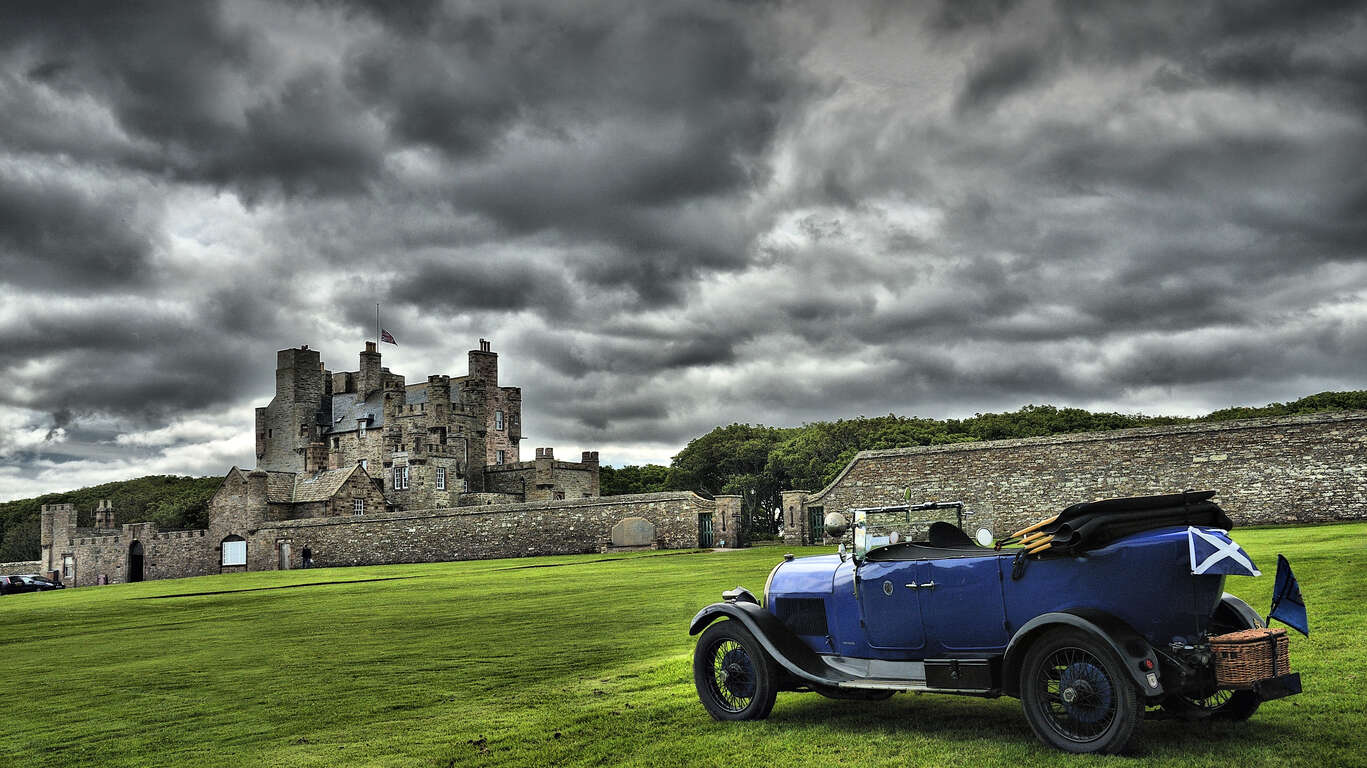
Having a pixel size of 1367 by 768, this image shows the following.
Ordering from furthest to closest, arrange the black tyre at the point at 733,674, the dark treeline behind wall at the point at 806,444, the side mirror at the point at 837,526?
the dark treeline behind wall at the point at 806,444, the black tyre at the point at 733,674, the side mirror at the point at 837,526

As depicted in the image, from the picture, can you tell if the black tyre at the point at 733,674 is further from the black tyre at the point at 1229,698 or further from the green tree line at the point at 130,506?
the green tree line at the point at 130,506

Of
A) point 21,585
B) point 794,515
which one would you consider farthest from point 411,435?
point 794,515

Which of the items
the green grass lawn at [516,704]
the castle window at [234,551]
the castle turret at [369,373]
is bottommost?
the castle window at [234,551]

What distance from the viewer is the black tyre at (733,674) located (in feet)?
25.9

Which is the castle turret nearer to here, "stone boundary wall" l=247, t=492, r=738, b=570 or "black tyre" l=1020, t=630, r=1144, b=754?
"stone boundary wall" l=247, t=492, r=738, b=570

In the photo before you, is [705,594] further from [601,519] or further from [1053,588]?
[601,519]

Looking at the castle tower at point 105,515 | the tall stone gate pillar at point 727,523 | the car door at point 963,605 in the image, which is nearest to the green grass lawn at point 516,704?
the car door at point 963,605

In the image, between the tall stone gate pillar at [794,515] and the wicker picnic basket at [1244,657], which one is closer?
the wicker picnic basket at [1244,657]

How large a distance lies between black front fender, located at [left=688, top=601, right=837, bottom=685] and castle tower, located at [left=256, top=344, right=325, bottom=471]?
85.9 meters

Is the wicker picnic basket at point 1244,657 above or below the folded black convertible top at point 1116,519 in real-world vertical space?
below

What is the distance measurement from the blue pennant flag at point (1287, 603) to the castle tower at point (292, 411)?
88.7 m

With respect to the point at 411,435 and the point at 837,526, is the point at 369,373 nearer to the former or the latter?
the point at 411,435

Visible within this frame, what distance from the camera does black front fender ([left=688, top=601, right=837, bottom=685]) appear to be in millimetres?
7676

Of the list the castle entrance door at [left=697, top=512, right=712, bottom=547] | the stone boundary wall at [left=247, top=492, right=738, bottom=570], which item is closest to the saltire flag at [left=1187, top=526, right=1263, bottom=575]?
the stone boundary wall at [left=247, top=492, right=738, bottom=570]
